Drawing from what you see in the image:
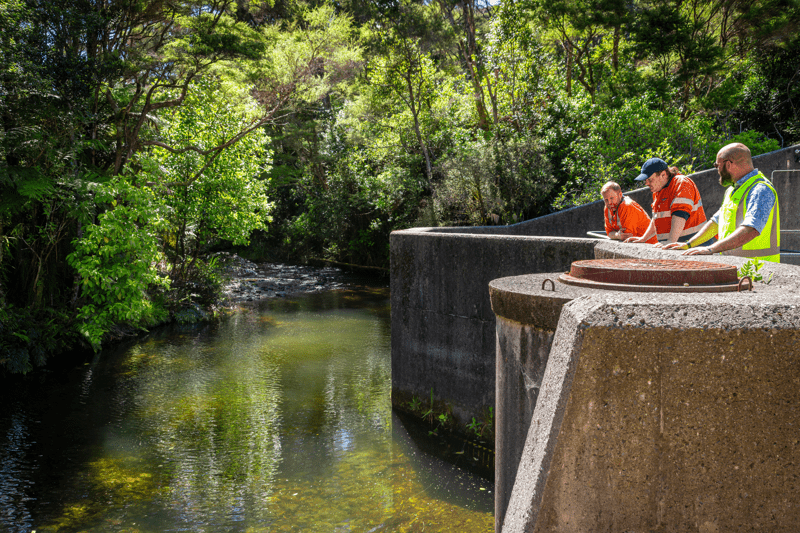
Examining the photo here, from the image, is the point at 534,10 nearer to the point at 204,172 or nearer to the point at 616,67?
the point at 616,67

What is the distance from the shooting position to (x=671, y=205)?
5.86 metres

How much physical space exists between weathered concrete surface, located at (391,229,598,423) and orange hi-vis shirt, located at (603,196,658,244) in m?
0.66

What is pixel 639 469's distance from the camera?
2201 millimetres

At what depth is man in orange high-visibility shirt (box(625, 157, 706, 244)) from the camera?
19.0 feet

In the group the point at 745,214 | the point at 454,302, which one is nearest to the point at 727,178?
the point at 745,214

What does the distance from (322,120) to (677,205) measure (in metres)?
28.3

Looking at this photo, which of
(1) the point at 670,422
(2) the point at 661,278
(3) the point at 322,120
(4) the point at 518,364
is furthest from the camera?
(3) the point at 322,120

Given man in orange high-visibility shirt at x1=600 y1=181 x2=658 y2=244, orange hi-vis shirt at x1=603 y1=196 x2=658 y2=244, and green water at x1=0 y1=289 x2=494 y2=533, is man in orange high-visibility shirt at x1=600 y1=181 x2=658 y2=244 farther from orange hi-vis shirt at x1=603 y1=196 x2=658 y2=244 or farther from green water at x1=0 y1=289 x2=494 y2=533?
green water at x1=0 y1=289 x2=494 y2=533

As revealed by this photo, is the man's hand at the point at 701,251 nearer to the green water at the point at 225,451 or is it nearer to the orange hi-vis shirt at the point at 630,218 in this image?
the orange hi-vis shirt at the point at 630,218

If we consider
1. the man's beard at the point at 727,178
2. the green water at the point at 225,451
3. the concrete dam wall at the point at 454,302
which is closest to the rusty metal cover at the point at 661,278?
the man's beard at the point at 727,178

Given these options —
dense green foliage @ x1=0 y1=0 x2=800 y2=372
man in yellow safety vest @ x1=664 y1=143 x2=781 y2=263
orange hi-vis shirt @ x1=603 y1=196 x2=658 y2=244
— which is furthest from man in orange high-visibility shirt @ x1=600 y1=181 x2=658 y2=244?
dense green foliage @ x1=0 y1=0 x2=800 y2=372

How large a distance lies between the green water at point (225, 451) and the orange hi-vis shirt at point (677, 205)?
3246 millimetres

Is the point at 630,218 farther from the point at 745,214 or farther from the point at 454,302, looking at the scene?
the point at 745,214

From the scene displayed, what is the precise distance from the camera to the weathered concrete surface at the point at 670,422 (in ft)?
6.86
